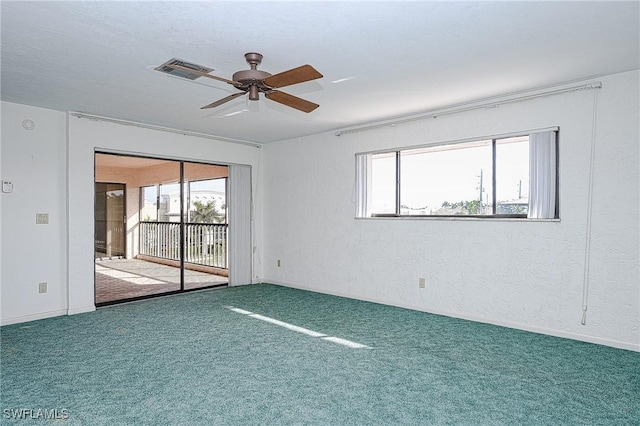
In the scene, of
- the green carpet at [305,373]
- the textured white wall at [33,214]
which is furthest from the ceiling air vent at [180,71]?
the green carpet at [305,373]

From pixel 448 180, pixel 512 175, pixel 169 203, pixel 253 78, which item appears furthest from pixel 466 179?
pixel 169 203

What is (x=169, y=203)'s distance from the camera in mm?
7133

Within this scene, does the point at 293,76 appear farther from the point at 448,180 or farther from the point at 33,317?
the point at 33,317

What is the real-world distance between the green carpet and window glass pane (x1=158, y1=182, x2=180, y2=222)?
9.36ft

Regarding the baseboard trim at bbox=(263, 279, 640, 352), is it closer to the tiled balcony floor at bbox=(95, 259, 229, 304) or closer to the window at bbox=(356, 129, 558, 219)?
the window at bbox=(356, 129, 558, 219)

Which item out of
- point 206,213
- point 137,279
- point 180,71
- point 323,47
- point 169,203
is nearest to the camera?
point 323,47

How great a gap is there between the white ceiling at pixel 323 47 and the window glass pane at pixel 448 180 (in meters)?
0.65

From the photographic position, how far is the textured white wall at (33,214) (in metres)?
4.31

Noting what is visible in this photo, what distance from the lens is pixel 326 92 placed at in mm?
4012

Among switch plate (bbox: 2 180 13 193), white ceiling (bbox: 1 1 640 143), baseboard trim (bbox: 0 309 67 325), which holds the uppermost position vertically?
white ceiling (bbox: 1 1 640 143)

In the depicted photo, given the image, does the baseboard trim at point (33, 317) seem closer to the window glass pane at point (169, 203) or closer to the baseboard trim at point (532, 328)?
the window glass pane at point (169, 203)

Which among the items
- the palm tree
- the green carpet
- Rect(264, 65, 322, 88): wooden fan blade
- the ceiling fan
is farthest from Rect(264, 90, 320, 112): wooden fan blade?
the palm tree

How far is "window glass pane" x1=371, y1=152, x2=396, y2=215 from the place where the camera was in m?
5.30

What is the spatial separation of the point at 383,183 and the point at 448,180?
0.94m
